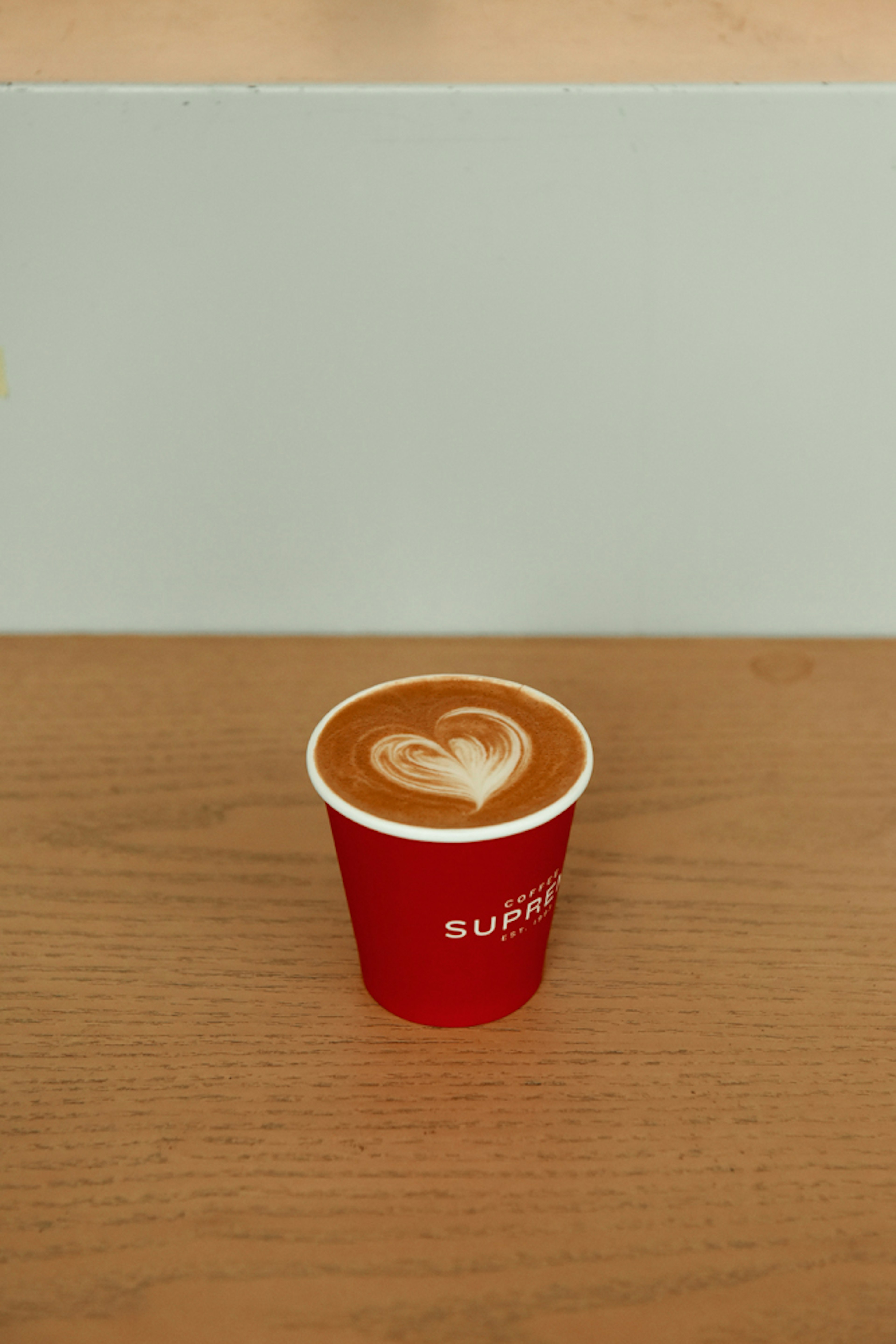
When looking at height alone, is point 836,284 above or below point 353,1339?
above

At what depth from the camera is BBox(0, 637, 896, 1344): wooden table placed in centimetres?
48

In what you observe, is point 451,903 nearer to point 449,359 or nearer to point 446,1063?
point 446,1063

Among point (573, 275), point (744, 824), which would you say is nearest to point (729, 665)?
point (744, 824)

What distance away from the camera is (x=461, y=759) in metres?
0.64

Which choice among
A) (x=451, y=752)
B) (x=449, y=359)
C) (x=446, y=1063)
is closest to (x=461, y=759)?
(x=451, y=752)

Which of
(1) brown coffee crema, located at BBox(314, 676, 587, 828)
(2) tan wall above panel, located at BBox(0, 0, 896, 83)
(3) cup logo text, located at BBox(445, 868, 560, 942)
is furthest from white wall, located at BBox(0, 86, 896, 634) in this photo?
(3) cup logo text, located at BBox(445, 868, 560, 942)

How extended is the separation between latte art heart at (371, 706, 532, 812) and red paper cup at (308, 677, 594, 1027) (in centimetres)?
4

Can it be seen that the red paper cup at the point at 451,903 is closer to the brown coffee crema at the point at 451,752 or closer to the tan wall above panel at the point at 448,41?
the brown coffee crema at the point at 451,752

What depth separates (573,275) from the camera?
0.95 m

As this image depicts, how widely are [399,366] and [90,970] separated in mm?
598

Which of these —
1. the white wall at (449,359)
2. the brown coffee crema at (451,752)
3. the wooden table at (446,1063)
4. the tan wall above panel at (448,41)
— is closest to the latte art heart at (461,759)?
the brown coffee crema at (451,752)

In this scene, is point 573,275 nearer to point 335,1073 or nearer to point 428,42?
point 428,42

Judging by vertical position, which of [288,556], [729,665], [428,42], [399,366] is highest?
[428,42]

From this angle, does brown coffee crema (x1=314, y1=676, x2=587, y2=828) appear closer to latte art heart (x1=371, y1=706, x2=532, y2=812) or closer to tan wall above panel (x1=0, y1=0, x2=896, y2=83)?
latte art heart (x1=371, y1=706, x2=532, y2=812)
